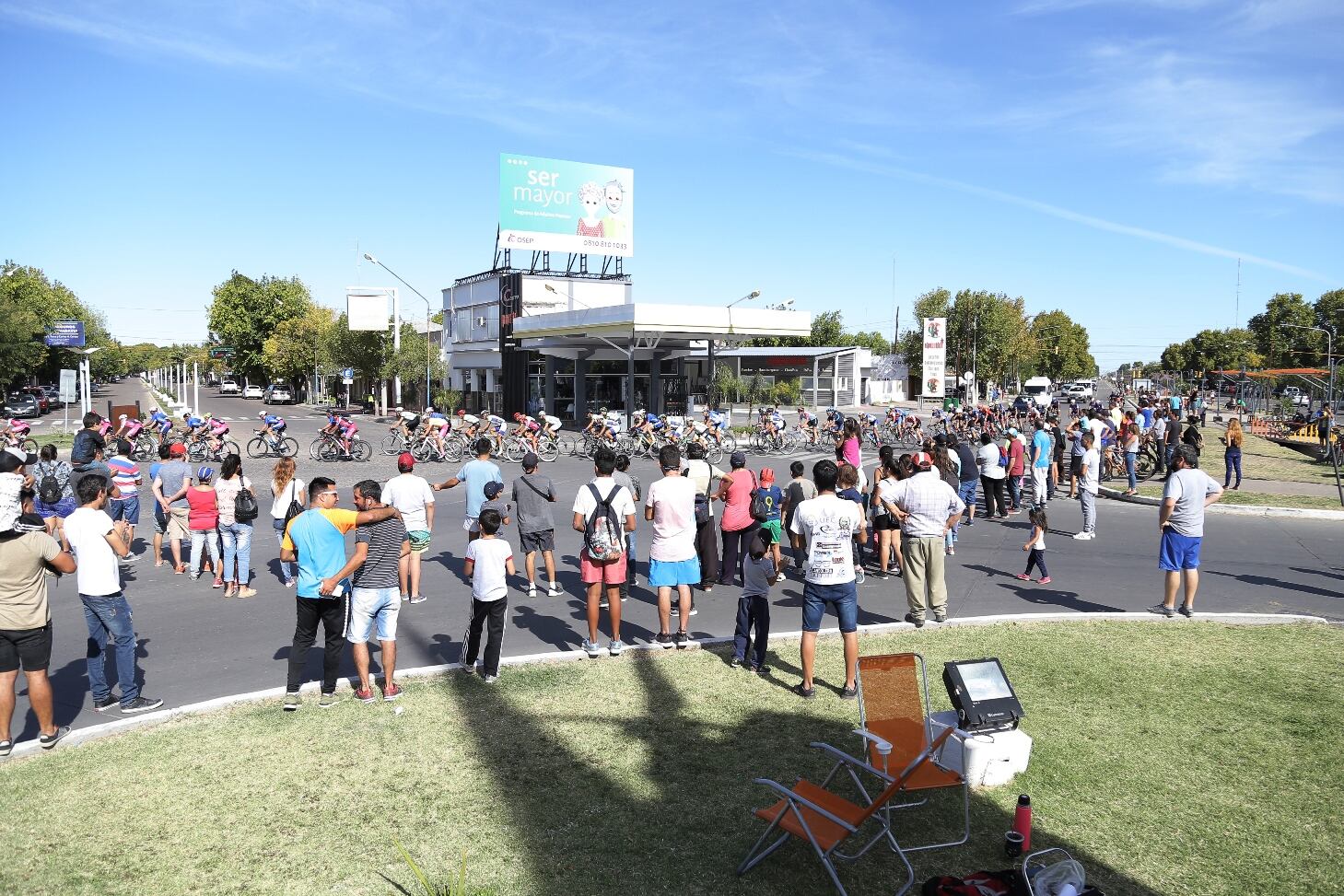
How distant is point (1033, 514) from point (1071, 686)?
360 centimetres

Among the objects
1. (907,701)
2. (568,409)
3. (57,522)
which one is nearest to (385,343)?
(568,409)

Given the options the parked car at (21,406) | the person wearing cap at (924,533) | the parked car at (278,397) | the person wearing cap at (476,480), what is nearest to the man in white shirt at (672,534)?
the person wearing cap at (924,533)

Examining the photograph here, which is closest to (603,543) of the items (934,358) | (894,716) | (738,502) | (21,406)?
(738,502)

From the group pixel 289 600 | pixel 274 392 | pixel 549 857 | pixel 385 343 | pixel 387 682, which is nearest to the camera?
pixel 549 857

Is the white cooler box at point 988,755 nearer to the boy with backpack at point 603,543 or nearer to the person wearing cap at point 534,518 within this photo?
the boy with backpack at point 603,543

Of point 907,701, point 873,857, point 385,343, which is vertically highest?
point 385,343

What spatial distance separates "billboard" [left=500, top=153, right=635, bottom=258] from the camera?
155 ft

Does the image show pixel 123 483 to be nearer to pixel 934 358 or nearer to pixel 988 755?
pixel 988 755

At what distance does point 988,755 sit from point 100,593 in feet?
20.0

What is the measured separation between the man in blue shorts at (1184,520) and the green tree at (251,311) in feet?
288

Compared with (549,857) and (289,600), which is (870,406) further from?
(549,857)

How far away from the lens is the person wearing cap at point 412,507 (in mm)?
9320

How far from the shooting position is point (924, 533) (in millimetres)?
8539

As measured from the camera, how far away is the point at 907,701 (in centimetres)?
543
